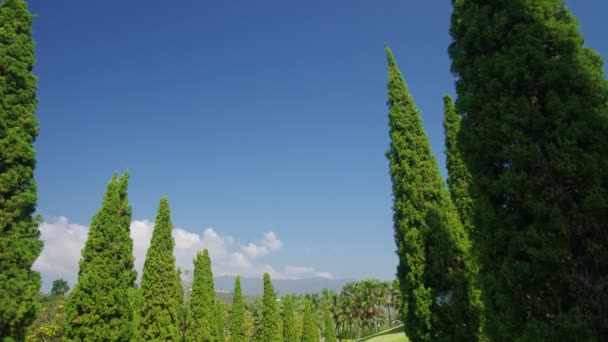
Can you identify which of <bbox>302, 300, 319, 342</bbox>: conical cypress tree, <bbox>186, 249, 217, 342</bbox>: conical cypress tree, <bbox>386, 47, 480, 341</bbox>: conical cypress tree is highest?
<bbox>386, 47, 480, 341</bbox>: conical cypress tree

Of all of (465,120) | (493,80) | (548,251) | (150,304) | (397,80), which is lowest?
(150,304)

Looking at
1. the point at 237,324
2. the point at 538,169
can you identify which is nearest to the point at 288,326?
the point at 237,324

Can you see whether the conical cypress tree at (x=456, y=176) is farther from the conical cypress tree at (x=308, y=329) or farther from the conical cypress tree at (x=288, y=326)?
the conical cypress tree at (x=308, y=329)

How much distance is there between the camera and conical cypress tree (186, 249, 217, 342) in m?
26.9

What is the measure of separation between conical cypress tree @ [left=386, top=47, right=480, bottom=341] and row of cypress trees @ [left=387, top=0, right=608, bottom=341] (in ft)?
15.2

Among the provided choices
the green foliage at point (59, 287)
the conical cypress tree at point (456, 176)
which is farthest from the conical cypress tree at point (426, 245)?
the green foliage at point (59, 287)

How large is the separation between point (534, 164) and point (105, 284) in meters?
14.8

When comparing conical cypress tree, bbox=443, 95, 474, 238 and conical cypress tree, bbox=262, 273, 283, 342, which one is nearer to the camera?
conical cypress tree, bbox=443, 95, 474, 238

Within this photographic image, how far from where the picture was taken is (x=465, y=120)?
711 cm

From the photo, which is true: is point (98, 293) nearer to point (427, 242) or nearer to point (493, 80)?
point (427, 242)

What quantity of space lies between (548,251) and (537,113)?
7.21 ft

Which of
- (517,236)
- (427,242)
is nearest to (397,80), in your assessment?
(427,242)

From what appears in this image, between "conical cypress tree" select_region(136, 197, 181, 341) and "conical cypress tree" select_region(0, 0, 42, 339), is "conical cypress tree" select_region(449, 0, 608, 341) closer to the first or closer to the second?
"conical cypress tree" select_region(0, 0, 42, 339)

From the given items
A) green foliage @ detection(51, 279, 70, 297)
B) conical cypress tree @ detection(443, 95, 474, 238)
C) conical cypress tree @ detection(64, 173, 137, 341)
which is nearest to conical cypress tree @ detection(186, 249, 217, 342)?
conical cypress tree @ detection(64, 173, 137, 341)
